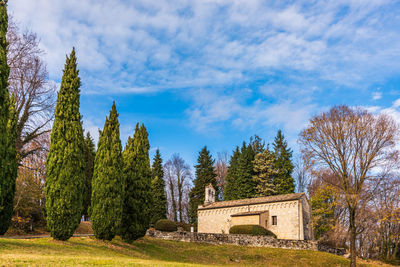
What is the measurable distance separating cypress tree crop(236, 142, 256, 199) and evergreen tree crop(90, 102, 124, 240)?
2875 cm

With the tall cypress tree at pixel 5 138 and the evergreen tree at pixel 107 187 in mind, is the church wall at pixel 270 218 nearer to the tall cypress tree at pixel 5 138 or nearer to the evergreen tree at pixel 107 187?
the evergreen tree at pixel 107 187

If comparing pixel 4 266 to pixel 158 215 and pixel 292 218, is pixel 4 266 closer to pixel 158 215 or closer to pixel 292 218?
pixel 292 218

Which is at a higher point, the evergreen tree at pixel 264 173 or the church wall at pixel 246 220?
the evergreen tree at pixel 264 173

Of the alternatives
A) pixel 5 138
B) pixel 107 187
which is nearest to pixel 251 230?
pixel 107 187

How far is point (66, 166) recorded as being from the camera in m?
16.0

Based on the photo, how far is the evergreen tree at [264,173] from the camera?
44531mm

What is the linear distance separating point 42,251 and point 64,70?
395 inches

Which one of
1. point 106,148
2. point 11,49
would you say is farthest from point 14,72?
point 106,148

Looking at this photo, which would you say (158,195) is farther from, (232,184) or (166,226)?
(166,226)

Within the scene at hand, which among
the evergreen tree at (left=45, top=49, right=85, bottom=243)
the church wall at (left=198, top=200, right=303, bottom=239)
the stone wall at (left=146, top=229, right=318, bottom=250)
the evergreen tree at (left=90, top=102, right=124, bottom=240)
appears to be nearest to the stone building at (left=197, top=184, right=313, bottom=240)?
the church wall at (left=198, top=200, right=303, bottom=239)

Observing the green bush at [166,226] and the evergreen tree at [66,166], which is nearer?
the evergreen tree at [66,166]

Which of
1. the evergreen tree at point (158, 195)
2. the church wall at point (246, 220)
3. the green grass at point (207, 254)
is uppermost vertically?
the evergreen tree at point (158, 195)

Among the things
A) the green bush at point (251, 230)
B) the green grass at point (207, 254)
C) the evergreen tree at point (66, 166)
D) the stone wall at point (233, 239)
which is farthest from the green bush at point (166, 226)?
the evergreen tree at point (66, 166)

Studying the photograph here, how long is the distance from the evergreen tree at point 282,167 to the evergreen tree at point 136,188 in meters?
26.7
